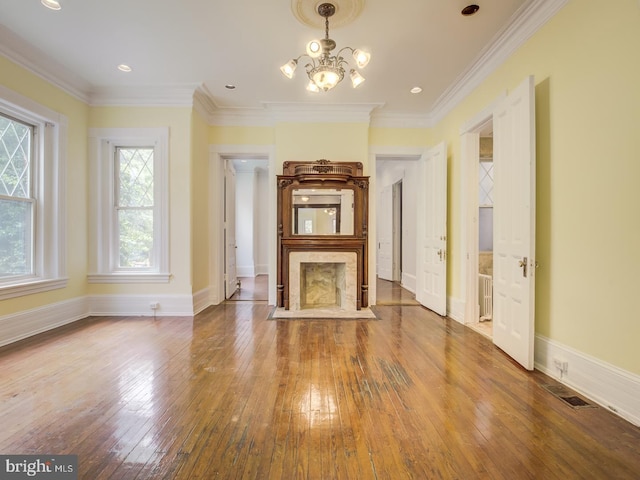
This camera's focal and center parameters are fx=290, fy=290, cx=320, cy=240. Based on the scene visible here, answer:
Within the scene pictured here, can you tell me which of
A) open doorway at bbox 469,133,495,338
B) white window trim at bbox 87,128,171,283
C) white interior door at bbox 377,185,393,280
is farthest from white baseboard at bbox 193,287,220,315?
white interior door at bbox 377,185,393,280

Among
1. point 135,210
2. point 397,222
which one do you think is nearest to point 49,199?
point 135,210

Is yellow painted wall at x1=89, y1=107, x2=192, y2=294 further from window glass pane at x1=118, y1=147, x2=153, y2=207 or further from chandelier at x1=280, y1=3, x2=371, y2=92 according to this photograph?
chandelier at x1=280, y1=3, x2=371, y2=92

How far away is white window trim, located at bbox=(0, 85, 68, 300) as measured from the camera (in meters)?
3.46

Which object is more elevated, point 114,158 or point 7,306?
point 114,158

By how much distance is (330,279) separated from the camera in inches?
187

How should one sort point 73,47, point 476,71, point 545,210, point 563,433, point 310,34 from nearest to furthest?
point 563,433
point 545,210
point 310,34
point 73,47
point 476,71

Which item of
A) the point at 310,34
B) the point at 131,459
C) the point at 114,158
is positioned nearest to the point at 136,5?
the point at 310,34

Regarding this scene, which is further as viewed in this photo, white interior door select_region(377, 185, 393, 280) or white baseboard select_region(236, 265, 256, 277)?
white baseboard select_region(236, 265, 256, 277)

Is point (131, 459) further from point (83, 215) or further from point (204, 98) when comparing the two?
point (204, 98)

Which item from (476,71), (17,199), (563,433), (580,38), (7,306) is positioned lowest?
(563,433)

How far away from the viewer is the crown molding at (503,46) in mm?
2518

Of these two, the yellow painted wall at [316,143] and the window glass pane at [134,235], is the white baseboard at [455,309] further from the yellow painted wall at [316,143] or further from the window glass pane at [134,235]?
the window glass pane at [134,235]

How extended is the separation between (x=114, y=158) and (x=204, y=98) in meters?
1.58

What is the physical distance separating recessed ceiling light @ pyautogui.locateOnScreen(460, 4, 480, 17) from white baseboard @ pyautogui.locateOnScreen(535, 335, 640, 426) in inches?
118
